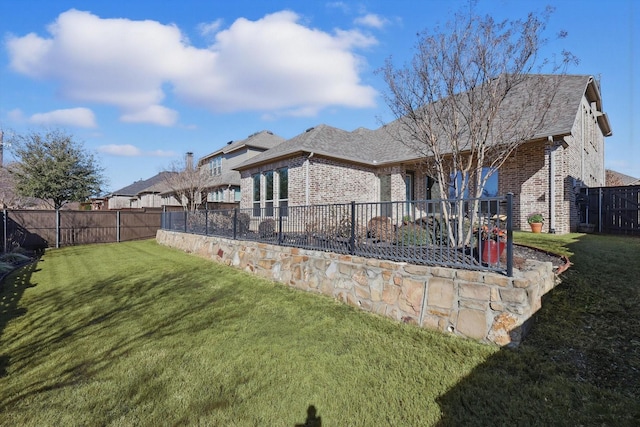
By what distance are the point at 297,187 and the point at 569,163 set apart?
31.6 feet

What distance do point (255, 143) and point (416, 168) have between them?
13287 millimetres

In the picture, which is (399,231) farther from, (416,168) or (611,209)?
(611,209)

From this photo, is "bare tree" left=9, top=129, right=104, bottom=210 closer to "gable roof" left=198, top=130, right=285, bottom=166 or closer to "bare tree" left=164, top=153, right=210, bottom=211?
"bare tree" left=164, top=153, right=210, bottom=211

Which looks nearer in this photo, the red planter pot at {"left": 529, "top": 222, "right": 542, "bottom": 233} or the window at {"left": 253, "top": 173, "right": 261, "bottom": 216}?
the red planter pot at {"left": 529, "top": 222, "right": 542, "bottom": 233}

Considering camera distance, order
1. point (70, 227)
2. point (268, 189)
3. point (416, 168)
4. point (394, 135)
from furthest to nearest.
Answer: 1. point (268, 189)
2. point (70, 227)
3. point (394, 135)
4. point (416, 168)

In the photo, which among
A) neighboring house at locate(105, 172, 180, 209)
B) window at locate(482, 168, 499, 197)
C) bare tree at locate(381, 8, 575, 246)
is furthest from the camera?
neighboring house at locate(105, 172, 180, 209)

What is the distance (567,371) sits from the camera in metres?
2.76

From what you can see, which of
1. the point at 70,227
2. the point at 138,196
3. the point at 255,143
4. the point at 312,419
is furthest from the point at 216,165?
the point at 312,419

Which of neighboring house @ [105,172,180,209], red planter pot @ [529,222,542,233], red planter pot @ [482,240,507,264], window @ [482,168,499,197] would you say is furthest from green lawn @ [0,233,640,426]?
neighboring house @ [105,172,180,209]

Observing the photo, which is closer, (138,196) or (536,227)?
(536,227)

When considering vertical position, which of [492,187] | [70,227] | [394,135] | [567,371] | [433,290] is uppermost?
[394,135]

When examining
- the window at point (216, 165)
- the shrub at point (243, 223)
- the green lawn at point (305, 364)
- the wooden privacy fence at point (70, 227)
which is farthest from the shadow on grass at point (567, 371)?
the window at point (216, 165)

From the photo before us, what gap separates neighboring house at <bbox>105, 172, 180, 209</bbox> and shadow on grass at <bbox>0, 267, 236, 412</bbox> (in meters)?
27.6

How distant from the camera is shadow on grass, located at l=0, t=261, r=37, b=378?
4.07 meters
